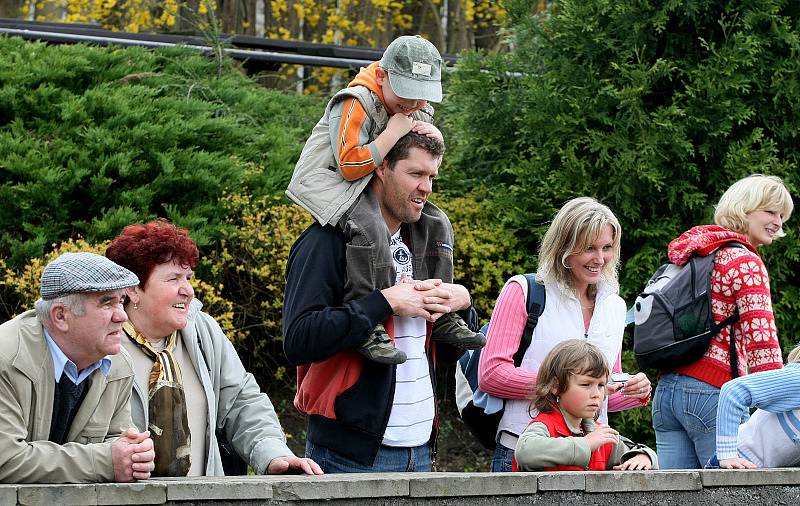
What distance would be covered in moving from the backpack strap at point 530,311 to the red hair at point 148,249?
1.43m

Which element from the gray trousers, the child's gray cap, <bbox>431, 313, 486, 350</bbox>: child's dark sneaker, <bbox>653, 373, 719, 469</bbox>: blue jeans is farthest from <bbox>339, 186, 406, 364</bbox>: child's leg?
<bbox>653, 373, 719, 469</bbox>: blue jeans

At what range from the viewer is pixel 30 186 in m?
8.27

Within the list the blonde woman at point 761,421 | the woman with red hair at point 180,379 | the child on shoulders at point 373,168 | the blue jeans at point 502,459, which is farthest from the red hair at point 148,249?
the blonde woman at point 761,421

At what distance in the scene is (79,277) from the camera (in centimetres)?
369

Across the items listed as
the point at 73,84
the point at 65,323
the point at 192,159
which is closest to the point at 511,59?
the point at 192,159

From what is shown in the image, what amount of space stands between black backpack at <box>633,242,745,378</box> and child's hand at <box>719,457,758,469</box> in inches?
31.3

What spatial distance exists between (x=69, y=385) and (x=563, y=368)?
1.87m

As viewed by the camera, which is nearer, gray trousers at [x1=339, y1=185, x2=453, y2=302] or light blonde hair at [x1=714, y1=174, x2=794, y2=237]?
gray trousers at [x1=339, y1=185, x2=453, y2=302]

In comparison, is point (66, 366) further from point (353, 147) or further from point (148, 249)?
point (353, 147)

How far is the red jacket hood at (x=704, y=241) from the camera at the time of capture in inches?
225

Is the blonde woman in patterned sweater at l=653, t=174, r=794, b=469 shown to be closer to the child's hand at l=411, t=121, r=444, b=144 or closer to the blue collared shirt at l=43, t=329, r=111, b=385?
the child's hand at l=411, t=121, r=444, b=144

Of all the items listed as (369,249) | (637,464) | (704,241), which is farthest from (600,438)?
(704,241)

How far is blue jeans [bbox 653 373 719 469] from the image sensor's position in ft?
18.2

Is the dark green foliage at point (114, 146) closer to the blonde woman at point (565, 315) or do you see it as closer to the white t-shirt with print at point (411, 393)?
the blonde woman at point (565, 315)
